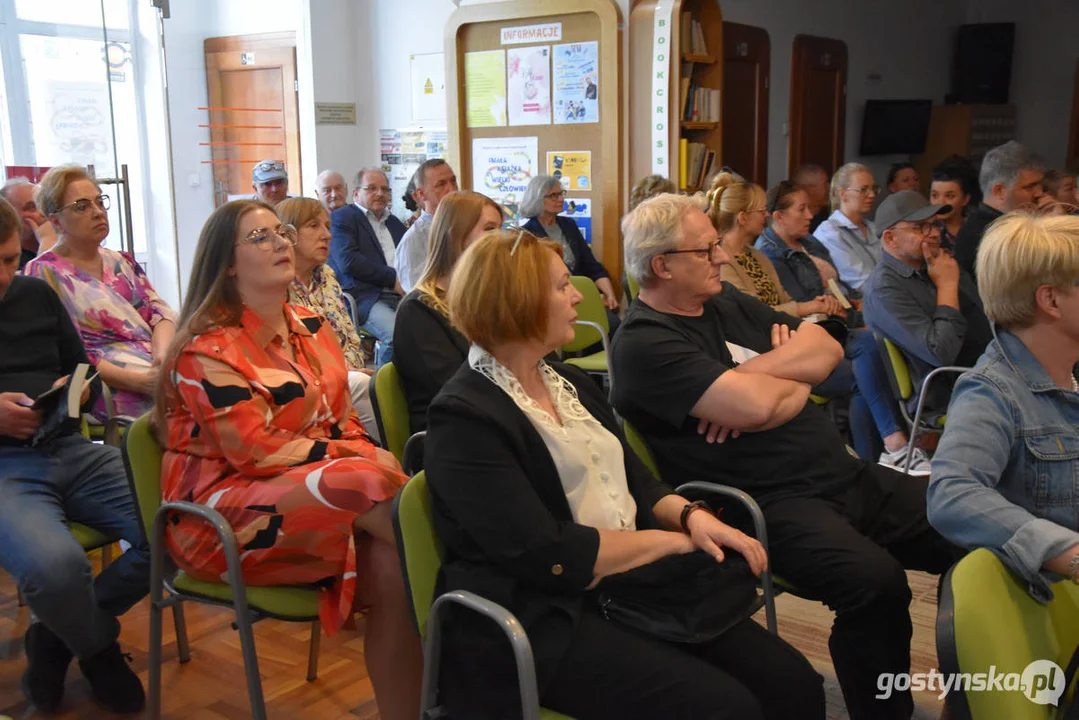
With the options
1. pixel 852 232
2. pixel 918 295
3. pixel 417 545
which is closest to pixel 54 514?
pixel 417 545

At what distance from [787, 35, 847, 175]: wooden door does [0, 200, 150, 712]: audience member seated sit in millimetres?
6012

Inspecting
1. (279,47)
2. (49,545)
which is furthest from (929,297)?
(279,47)

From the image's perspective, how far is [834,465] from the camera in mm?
2250

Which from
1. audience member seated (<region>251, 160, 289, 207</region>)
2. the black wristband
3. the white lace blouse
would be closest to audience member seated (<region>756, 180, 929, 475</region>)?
the black wristband

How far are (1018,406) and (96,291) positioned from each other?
107 inches

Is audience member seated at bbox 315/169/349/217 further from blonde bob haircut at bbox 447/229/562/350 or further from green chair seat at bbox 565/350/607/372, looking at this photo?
blonde bob haircut at bbox 447/229/562/350

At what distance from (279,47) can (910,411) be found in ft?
17.4

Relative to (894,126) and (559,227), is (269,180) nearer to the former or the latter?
(559,227)

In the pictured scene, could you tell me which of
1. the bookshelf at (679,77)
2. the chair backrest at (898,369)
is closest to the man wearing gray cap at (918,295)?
the chair backrest at (898,369)

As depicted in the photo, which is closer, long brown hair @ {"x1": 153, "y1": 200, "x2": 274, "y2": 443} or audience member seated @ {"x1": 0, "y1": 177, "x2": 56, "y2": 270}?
long brown hair @ {"x1": 153, "y1": 200, "x2": 274, "y2": 443}

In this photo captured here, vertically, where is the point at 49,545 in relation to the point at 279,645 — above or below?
above

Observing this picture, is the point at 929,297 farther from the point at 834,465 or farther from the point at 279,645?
the point at 279,645

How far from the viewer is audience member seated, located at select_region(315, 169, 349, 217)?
6.03 meters

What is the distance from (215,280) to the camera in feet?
7.50
